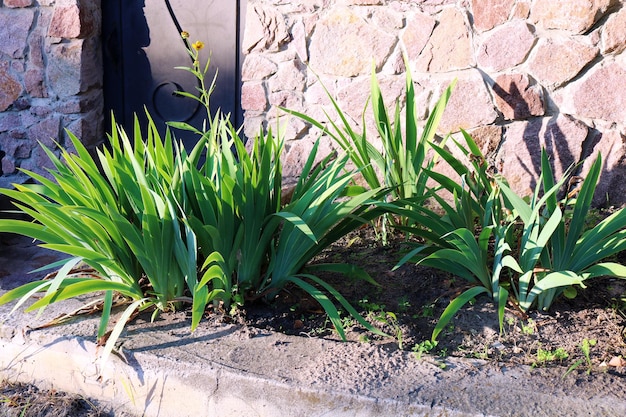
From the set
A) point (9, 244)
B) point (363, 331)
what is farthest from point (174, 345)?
point (9, 244)

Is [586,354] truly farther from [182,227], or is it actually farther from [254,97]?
[254,97]

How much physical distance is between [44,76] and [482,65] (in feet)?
7.81

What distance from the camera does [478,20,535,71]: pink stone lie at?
2767 millimetres

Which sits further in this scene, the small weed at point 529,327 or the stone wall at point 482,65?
the stone wall at point 482,65

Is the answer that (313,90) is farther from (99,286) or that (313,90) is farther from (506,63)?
(99,286)

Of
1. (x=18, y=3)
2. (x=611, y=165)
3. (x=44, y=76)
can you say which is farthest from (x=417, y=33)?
(x=18, y=3)

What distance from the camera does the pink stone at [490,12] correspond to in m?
2.77

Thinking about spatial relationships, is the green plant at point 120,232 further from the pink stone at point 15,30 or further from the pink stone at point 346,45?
the pink stone at point 15,30

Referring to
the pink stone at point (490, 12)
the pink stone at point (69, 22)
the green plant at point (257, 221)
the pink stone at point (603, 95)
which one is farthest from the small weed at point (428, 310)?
the pink stone at point (69, 22)

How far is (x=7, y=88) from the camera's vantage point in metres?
3.59

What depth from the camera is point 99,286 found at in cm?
182

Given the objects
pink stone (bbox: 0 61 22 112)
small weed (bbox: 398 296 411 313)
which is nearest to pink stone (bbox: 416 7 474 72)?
small weed (bbox: 398 296 411 313)

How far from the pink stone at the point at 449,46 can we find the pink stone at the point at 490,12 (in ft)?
0.19

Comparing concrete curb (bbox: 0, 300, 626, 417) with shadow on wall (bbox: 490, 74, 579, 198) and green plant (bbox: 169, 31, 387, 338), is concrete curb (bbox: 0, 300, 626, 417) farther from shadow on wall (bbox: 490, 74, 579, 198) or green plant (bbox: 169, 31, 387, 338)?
shadow on wall (bbox: 490, 74, 579, 198)
